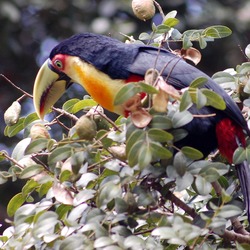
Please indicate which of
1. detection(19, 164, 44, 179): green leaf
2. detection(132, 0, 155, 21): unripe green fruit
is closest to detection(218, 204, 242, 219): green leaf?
detection(19, 164, 44, 179): green leaf

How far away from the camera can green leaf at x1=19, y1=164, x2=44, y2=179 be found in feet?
5.33

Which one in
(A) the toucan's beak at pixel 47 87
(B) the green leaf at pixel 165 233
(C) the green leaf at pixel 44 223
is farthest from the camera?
(A) the toucan's beak at pixel 47 87

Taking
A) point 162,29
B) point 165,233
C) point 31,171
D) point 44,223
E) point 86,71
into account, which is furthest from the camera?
point 86,71

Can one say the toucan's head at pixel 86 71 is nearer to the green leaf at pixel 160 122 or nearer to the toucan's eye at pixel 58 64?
the toucan's eye at pixel 58 64

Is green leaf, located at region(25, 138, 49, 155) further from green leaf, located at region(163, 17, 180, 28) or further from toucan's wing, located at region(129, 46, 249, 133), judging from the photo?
green leaf, located at region(163, 17, 180, 28)

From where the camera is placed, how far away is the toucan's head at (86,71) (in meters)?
1.94

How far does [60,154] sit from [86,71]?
1.50 ft

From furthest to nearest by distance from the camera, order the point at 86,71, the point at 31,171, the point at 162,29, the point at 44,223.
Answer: the point at 86,71 < the point at 162,29 < the point at 31,171 < the point at 44,223

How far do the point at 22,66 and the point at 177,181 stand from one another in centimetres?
256

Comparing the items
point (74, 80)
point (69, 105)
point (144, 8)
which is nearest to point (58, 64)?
point (74, 80)

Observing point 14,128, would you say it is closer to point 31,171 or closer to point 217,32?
point 31,171

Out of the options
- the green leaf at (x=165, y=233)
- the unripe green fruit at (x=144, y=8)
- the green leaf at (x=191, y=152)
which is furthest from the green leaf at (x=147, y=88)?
the unripe green fruit at (x=144, y=8)

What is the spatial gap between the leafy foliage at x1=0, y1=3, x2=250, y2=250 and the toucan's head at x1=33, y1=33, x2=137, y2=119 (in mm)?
227

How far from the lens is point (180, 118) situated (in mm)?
1534
